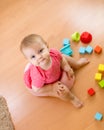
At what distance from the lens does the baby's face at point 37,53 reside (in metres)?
1.17

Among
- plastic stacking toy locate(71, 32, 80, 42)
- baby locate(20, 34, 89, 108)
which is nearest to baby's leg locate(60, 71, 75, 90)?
baby locate(20, 34, 89, 108)

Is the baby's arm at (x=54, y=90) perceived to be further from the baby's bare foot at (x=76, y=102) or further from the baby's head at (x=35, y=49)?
the baby's head at (x=35, y=49)

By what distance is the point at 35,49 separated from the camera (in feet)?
3.85

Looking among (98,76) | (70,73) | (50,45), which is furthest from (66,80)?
(50,45)

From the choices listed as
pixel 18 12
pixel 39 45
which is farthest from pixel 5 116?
pixel 18 12

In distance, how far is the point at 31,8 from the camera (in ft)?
5.73

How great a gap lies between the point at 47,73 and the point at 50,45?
29 centimetres

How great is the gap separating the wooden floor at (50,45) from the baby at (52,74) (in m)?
0.04

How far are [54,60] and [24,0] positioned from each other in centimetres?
65

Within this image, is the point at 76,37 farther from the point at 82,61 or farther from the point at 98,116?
the point at 98,116

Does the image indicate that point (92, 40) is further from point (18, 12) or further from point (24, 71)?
point (18, 12)

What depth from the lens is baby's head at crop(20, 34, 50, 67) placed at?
3.84 ft

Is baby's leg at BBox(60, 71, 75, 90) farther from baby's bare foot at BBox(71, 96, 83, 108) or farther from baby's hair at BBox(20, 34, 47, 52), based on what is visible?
baby's hair at BBox(20, 34, 47, 52)

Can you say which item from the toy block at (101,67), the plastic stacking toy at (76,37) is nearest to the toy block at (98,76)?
the toy block at (101,67)
